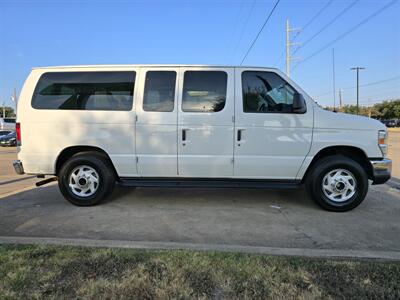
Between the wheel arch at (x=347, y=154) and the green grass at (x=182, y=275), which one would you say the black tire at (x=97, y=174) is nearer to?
the green grass at (x=182, y=275)

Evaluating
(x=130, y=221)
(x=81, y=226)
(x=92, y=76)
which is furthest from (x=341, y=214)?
(x=92, y=76)

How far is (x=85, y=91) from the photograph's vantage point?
6.02 m

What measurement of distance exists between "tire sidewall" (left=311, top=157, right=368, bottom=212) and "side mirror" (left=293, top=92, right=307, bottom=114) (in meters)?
0.89

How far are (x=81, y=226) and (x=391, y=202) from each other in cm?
526

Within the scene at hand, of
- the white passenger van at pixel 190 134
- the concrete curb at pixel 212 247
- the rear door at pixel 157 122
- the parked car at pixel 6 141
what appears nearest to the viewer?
the concrete curb at pixel 212 247

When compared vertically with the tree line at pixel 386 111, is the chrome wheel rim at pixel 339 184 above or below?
below

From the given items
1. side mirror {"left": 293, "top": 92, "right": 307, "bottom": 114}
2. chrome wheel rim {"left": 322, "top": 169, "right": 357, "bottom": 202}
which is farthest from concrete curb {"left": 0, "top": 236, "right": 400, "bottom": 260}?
side mirror {"left": 293, "top": 92, "right": 307, "bottom": 114}

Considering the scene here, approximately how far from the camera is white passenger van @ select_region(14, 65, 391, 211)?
572 centimetres

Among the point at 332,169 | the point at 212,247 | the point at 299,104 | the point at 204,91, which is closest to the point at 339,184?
the point at 332,169

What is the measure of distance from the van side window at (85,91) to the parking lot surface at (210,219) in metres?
1.66

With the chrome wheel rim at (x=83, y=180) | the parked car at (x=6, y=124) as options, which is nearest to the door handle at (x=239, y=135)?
the chrome wheel rim at (x=83, y=180)

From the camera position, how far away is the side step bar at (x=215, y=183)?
584 centimetres

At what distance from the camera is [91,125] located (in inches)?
233

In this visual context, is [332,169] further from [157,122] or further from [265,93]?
[157,122]
